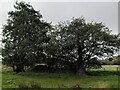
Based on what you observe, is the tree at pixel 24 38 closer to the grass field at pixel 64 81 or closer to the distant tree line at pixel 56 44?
the distant tree line at pixel 56 44

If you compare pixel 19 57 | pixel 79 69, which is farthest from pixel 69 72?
pixel 19 57

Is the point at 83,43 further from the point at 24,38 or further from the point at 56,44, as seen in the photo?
the point at 24,38

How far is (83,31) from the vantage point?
55000 mm

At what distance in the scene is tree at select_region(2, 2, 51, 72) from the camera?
183ft

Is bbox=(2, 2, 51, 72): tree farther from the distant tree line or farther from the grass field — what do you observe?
the grass field

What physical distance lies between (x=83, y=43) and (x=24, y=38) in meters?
10.6

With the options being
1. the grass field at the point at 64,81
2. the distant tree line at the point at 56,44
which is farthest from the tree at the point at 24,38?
the grass field at the point at 64,81

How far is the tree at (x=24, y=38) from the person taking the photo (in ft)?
183

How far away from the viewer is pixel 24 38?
57.1 metres

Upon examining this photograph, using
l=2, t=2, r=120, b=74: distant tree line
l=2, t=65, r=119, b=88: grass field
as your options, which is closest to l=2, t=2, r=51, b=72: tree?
l=2, t=2, r=120, b=74: distant tree line

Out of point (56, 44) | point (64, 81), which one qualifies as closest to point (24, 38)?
point (56, 44)

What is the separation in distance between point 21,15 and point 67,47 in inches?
428

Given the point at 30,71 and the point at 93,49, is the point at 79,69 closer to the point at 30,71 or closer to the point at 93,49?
the point at 93,49

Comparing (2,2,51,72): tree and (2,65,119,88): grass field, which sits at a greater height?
(2,2,51,72): tree
